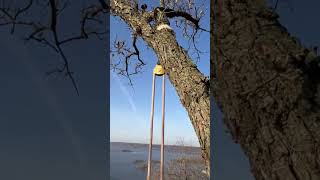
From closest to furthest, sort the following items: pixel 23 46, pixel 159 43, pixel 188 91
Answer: pixel 188 91 → pixel 159 43 → pixel 23 46

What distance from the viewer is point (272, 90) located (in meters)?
0.46

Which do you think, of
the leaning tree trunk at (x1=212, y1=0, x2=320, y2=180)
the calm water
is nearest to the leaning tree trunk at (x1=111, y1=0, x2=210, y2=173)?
the leaning tree trunk at (x1=212, y1=0, x2=320, y2=180)

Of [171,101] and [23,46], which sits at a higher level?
[23,46]

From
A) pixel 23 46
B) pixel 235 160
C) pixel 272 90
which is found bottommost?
pixel 235 160

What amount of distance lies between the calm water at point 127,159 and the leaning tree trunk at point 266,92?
253cm

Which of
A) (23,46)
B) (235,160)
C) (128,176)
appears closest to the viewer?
(235,160)

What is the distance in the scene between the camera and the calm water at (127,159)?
3191mm

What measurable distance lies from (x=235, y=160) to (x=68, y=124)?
915mm

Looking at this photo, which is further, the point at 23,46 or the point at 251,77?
the point at 23,46

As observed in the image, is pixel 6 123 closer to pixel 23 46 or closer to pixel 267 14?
pixel 23 46

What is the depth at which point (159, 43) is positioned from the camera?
1.35m

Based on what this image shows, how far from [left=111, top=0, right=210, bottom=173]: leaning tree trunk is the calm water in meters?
1.71

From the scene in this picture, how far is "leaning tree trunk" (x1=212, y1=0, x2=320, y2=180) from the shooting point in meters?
0.42

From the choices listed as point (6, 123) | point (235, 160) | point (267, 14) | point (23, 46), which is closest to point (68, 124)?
point (6, 123)
